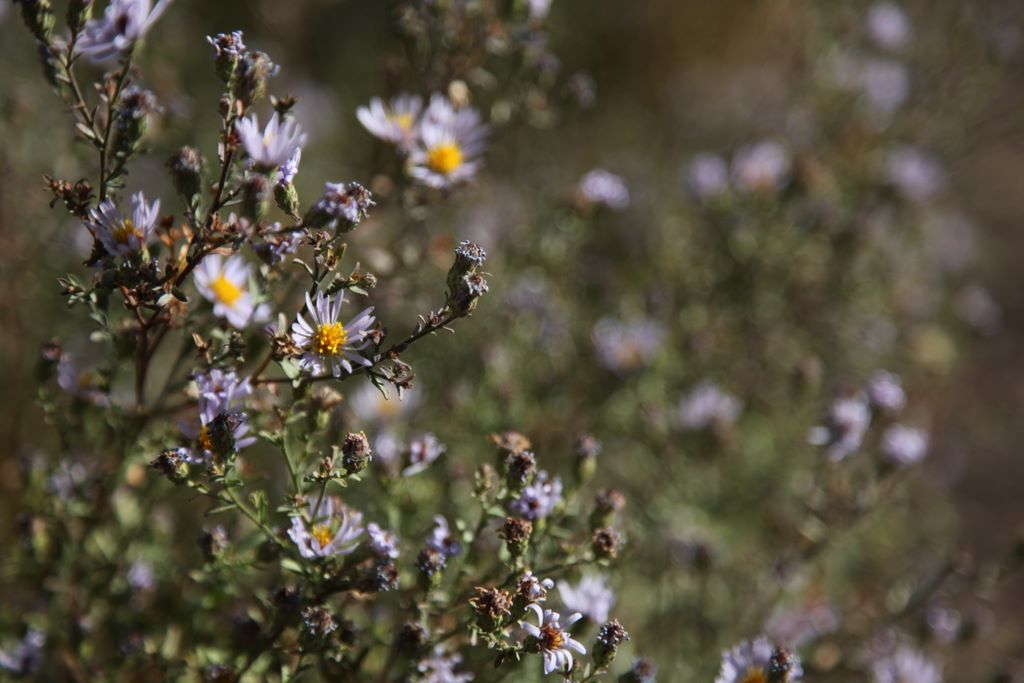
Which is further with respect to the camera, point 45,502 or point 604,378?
point 604,378

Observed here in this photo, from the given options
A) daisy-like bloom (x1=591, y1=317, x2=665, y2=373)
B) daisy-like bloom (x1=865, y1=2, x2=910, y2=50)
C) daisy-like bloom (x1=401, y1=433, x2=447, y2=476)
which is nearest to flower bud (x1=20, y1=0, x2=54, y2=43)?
daisy-like bloom (x1=401, y1=433, x2=447, y2=476)

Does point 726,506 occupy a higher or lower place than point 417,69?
lower

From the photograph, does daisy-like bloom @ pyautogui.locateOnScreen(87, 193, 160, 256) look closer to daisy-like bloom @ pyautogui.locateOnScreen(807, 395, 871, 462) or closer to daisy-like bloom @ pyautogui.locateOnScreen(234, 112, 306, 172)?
daisy-like bloom @ pyautogui.locateOnScreen(234, 112, 306, 172)

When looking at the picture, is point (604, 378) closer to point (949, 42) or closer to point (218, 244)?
point (218, 244)

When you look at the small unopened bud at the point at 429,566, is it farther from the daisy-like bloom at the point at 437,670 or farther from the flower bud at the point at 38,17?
the flower bud at the point at 38,17

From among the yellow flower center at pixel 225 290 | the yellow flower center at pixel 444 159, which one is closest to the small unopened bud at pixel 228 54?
the yellow flower center at pixel 225 290

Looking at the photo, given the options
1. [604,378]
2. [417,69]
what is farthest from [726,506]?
[417,69]

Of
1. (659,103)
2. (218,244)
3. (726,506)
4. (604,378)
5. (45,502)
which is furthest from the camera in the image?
(659,103)
